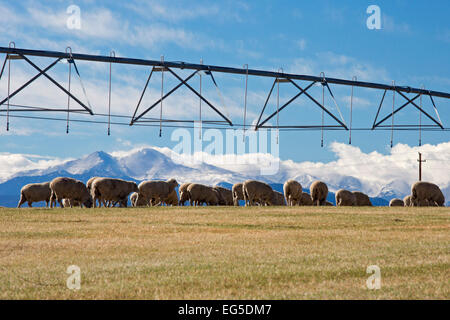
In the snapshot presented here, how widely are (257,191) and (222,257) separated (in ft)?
129

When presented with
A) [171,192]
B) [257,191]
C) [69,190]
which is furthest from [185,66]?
[171,192]

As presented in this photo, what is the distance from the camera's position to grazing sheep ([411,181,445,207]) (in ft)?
201

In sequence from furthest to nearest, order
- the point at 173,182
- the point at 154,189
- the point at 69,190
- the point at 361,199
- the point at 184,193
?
the point at 361,199 → the point at 184,193 → the point at 173,182 → the point at 154,189 → the point at 69,190

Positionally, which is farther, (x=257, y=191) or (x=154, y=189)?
(x=154, y=189)

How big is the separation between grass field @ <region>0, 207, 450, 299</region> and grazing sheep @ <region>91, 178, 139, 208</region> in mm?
19260

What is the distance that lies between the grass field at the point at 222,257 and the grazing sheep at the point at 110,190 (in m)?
19.3

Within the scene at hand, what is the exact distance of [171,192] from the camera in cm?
6272

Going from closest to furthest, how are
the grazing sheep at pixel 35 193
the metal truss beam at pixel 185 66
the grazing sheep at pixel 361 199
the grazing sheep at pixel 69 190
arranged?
the metal truss beam at pixel 185 66
the grazing sheep at pixel 69 190
the grazing sheep at pixel 35 193
the grazing sheep at pixel 361 199

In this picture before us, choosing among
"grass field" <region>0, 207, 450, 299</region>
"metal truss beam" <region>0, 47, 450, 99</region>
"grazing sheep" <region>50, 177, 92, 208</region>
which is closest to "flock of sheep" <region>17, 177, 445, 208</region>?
Result: "grazing sheep" <region>50, 177, 92, 208</region>

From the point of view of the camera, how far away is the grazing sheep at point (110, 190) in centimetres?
5191

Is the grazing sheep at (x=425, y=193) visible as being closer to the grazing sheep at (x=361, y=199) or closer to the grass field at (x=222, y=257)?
the grazing sheep at (x=361, y=199)

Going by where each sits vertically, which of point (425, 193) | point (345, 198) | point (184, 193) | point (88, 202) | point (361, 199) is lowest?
point (88, 202)

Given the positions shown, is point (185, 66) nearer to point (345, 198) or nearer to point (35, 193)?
point (35, 193)

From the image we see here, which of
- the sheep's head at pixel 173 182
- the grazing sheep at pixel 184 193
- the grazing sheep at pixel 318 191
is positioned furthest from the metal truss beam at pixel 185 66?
the grazing sheep at pixel 184 193
